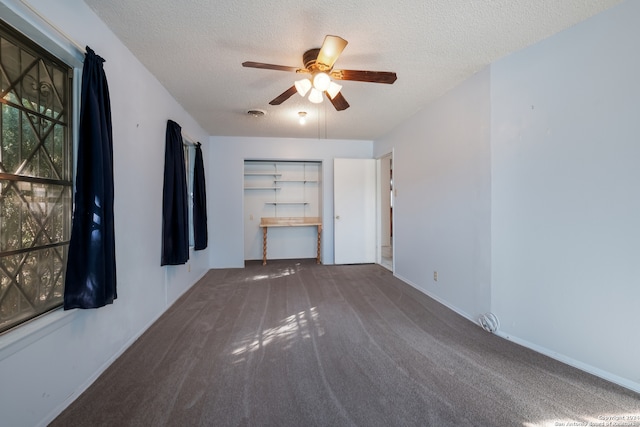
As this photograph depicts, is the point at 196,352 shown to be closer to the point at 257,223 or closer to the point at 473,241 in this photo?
the point at 473,241

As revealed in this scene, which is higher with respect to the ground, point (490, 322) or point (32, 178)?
point (32, 178)

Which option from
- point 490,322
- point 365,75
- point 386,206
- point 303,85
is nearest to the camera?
point 365,75

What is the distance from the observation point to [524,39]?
215 centimetres

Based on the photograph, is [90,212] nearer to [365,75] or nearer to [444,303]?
[365,75]

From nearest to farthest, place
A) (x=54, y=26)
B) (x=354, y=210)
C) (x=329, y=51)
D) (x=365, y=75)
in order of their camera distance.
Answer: (x=54, y=26) → (x=329, y=51) → (x=365, y=75) → (x=354, y=210)

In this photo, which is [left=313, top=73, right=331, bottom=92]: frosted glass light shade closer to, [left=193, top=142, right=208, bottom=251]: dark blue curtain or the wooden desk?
[left=193, top=142, right=208, bottom=251]: dark blue curtain

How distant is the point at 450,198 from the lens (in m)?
3.10

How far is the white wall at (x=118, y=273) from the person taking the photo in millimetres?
1355

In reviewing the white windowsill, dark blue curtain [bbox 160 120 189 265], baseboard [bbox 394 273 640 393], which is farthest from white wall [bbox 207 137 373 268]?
baseboard [bbox 394 273 640 393]

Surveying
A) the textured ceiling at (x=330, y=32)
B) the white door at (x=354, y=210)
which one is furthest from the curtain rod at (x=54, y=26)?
the white door at (x=354, y=210)

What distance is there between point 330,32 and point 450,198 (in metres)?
2.14

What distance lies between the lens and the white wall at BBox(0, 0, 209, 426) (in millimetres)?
1355

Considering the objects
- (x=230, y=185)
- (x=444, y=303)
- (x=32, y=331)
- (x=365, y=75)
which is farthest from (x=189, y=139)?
(x=444, y=303)

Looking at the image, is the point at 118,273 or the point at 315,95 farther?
the point at 315,95
